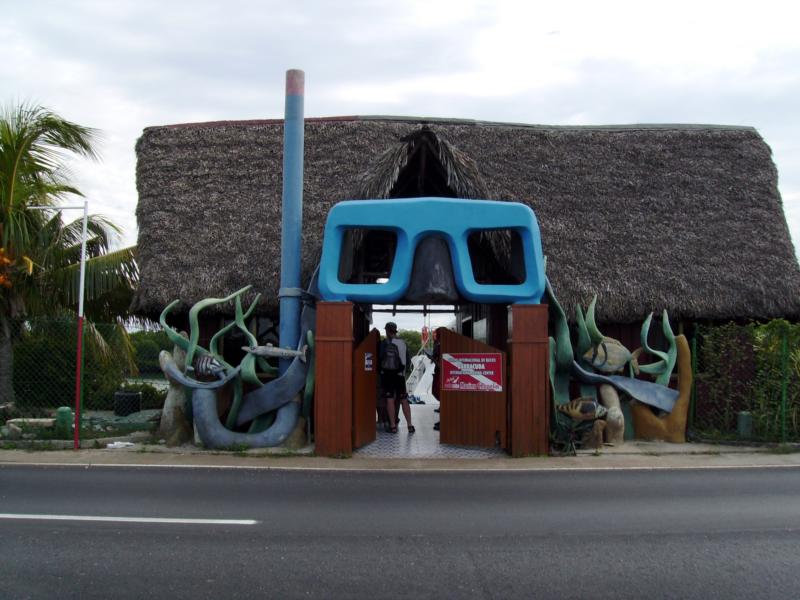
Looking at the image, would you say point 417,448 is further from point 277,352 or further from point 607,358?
point 607,358

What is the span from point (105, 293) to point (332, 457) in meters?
7.63

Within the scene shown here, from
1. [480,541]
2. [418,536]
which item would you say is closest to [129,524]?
[418,536]

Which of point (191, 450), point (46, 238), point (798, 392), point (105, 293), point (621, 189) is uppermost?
point (621, 189)

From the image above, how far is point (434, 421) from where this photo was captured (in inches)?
546

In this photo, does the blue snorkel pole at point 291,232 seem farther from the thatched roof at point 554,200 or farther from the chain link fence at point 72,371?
the chain link fence at point 72,371

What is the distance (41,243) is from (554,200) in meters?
9.76

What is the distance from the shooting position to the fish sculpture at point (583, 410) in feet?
34.8

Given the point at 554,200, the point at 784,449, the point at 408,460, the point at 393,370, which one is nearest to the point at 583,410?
the point at 408,460

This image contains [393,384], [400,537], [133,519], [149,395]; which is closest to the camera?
[400,537]

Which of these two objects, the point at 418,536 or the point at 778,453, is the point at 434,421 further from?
the point at 418,536

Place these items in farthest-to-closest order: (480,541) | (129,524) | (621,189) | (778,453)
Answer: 1. (621,189)
2. (778,453)
3. (129,524)
4. (480,541)

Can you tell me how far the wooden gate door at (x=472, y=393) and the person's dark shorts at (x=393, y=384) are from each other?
937 mm

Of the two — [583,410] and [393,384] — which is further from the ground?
[393,384]

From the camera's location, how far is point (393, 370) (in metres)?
11.5
